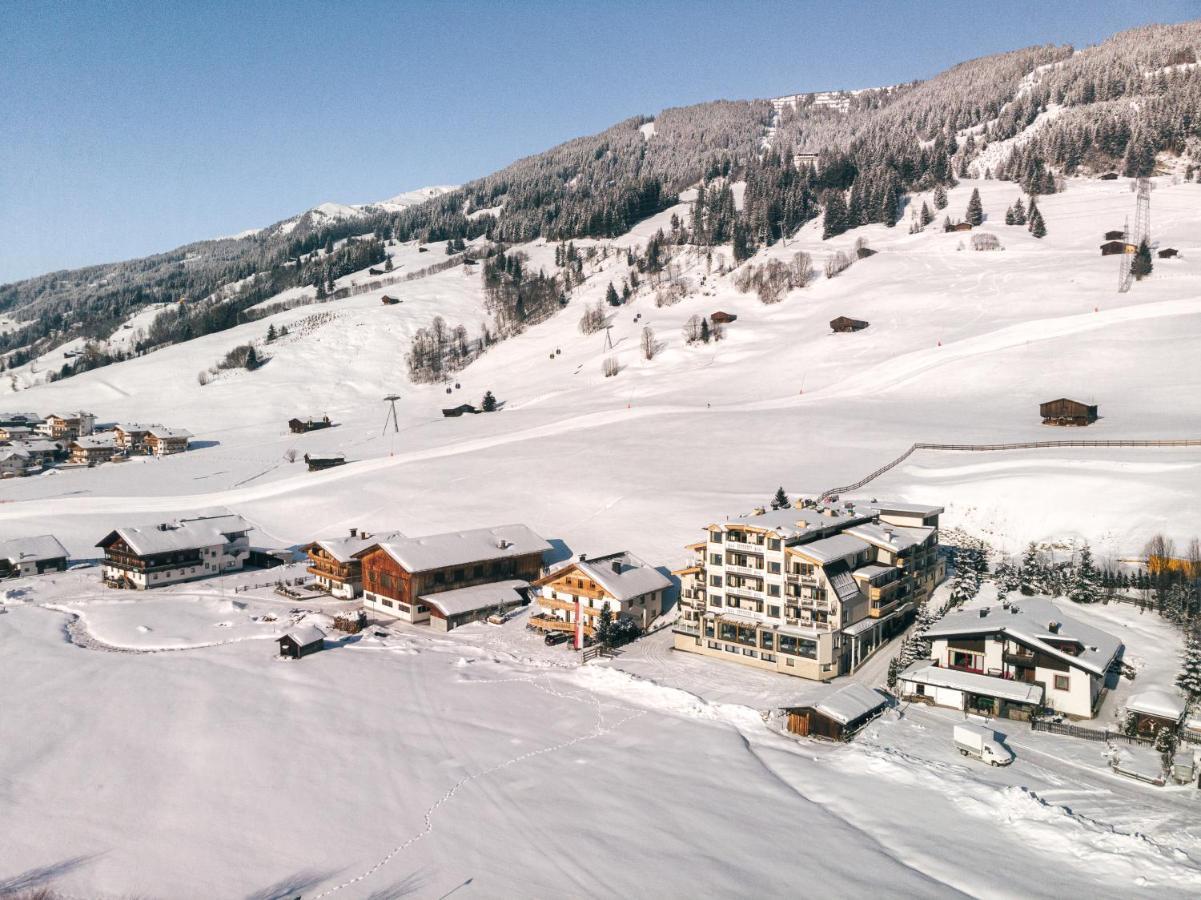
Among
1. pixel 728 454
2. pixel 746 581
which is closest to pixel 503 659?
pixel 746 581

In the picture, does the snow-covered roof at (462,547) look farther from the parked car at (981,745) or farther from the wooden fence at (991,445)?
the parked car at (981,745)

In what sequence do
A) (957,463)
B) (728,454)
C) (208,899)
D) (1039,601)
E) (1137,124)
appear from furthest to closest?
(1137,124)
(728,454)
(957,463)
(1039,601)
(208,899)

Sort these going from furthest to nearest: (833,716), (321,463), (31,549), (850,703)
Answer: (321,463) < (31,549) < (850,703) < (833,716)

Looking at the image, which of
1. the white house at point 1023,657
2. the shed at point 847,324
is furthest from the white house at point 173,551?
the shed at point 847,324

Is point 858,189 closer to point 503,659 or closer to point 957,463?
point 957,463

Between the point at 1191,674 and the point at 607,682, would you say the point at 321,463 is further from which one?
the point at 1191,674

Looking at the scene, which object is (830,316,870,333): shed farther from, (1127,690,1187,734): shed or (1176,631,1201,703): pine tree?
(1127,690,1187,734): shed

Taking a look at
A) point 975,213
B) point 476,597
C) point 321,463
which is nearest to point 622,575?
point 476,597
